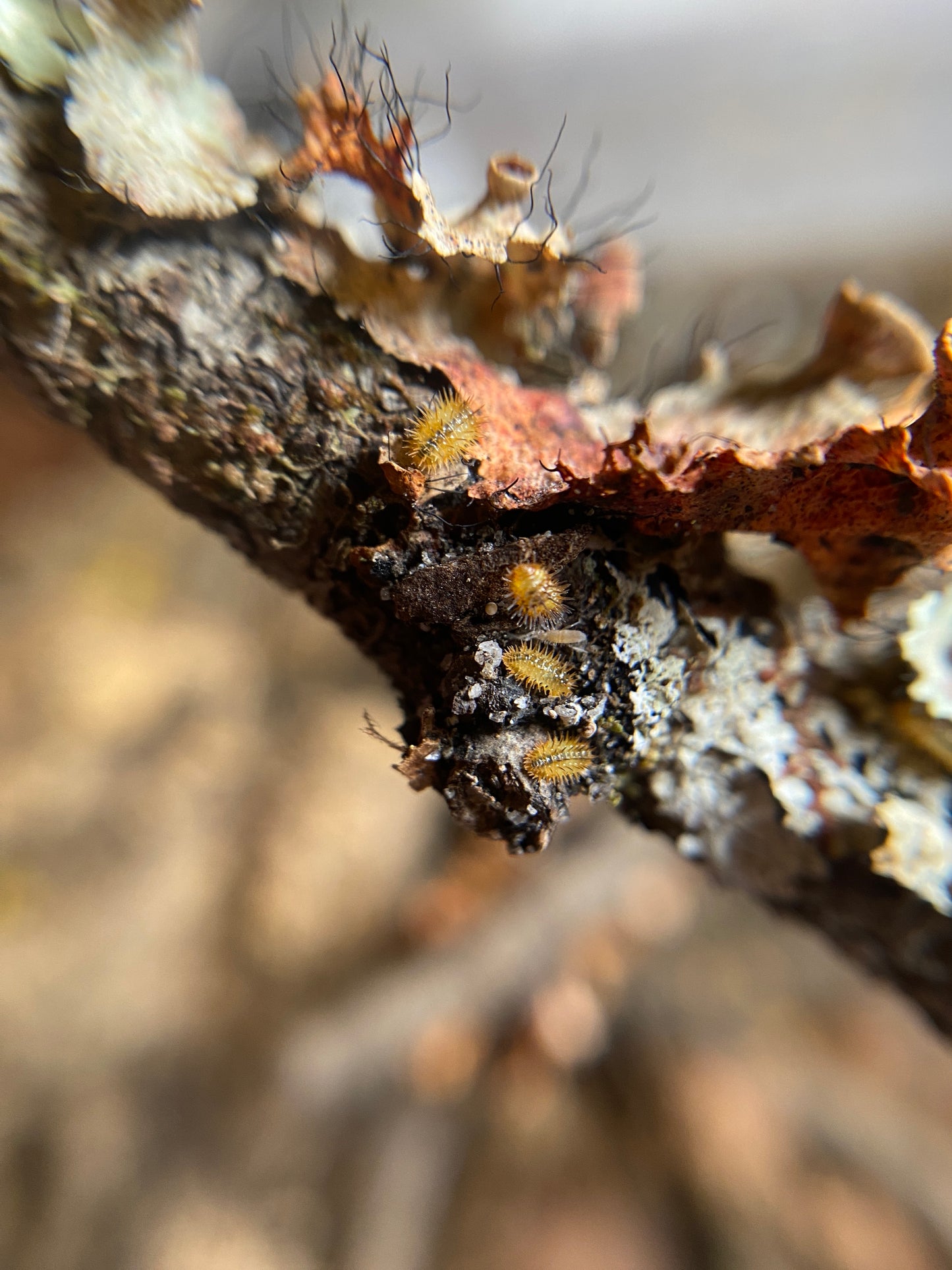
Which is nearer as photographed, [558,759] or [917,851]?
[558,759]

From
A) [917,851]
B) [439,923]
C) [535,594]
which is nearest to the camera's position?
[535,594]

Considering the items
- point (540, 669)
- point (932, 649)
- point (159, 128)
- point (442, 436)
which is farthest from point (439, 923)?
point (159, 128)

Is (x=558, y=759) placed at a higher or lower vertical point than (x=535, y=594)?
lower

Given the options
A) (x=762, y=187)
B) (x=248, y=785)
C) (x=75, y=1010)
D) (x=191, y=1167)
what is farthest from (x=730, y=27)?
(x=191, y=1167)

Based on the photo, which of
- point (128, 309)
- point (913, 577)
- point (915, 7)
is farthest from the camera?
point (915, 7)

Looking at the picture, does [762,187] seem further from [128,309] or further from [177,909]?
[177,909]

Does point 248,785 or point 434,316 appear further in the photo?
point 248,785

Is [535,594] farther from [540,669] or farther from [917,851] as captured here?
[917,851]

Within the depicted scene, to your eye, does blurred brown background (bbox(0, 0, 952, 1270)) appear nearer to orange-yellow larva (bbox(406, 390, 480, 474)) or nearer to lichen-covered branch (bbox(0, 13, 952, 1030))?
lichen-covered branch (bbox(0, 13, 952, 1030))
